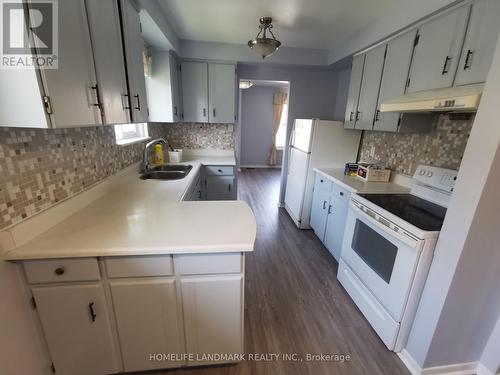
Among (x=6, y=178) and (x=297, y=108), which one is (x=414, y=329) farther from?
(x=297, y=108)

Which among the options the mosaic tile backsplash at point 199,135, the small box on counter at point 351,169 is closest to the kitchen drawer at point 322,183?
the small box on counter at point 351,169

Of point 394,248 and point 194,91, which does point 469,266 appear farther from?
point 194,91

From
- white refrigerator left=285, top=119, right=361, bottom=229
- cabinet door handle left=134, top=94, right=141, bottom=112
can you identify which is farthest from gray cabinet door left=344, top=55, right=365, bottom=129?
cabinet door handle left=134, top=94, right=141, bottom=112

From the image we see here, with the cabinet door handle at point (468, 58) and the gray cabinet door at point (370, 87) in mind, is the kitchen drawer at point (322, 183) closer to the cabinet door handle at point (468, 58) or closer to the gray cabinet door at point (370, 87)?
the gray cabinet door at point (370, 87)

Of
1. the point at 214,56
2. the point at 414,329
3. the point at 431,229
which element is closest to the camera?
the point at 431,229

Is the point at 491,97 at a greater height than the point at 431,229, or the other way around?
the point at 491,97

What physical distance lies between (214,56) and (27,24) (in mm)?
2552

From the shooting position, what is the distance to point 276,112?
6816 millimetres

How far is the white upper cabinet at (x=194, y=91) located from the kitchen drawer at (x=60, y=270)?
2.49 meters

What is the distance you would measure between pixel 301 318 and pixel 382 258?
791 mm

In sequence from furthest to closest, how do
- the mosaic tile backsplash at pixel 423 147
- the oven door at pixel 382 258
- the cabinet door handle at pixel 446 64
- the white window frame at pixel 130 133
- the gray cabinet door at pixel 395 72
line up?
1. the white window frame at pixel 130 133
2. the gray cabinet door at pixel 395 72
3. the mosaic tile backsplash at pixel 423 147
4. the cabinet door handle at pixel 446 64
5. the oven door at pixel 382 258

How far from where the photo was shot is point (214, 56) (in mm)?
3012

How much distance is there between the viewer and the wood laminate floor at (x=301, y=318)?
1.46m

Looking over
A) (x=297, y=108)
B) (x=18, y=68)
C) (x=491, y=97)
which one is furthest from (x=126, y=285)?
(x=297, y=108)
